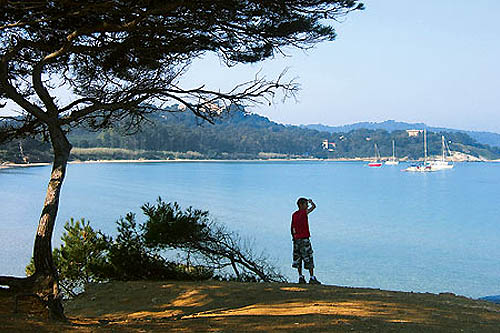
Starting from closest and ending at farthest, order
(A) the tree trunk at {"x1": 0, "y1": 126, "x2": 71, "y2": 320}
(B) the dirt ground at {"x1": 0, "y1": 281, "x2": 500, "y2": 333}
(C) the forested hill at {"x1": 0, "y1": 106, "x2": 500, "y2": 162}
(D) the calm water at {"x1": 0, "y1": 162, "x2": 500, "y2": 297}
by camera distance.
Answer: (B) the dirt ground at {"x1": 0, "y1": 281, "x2": 500, "y2": 333}
(A) the tree trunk at {"x1": 0, "y1": 126, "x2": 71, "y2": 320}
(D) the calm water at {"x1": 0, "y1": 162, "x2": 500, "y2": 297}
(C) the forested hill at {"x1": 0, "y1": 106, "x2": 500, "y2": 162}

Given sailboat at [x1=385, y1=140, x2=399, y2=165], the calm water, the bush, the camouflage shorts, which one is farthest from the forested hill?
the camouflage shorts

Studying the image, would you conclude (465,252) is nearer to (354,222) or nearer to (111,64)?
(354,222)

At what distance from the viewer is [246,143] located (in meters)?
117

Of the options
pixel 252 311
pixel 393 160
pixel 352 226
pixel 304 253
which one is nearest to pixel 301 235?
pixel 304 253

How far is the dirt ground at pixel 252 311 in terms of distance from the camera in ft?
13.3

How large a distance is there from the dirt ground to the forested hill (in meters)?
54.5

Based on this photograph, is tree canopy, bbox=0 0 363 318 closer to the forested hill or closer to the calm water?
the calm water

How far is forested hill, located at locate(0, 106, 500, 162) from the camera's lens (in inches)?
3625

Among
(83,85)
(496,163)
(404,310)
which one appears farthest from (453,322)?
(496,163)

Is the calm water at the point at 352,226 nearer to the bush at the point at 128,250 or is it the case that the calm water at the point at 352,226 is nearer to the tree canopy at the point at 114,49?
the bush at the point at 128,250

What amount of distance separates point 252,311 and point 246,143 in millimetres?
112326

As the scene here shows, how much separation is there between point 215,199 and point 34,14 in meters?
39.4

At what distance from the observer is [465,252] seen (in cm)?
2569

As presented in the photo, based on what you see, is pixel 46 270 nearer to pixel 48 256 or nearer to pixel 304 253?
pixel 48 256
